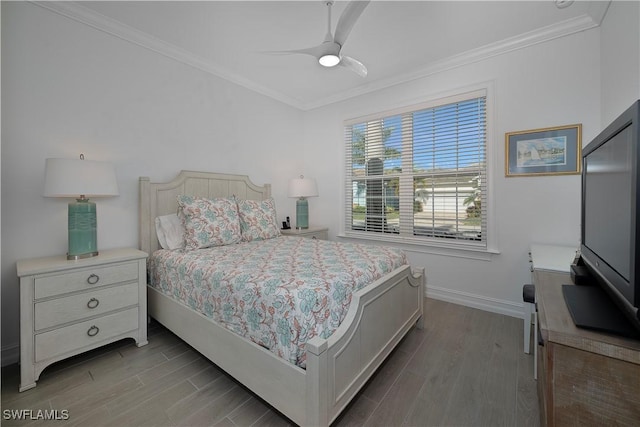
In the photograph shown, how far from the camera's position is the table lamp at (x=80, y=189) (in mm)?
1822

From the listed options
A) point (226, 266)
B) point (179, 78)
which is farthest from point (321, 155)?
point (226, 266)

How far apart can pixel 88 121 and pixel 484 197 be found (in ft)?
12.4

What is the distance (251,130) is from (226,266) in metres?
2.32

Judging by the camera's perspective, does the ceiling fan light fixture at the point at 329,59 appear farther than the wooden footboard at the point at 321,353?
Yes

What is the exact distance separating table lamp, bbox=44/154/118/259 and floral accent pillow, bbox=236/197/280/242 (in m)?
1.15

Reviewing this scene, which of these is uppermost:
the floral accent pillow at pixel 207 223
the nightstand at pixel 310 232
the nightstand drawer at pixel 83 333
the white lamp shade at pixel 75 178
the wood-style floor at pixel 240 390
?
the white lamp shade at pixel 75 178

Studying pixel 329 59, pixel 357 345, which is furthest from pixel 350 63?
pixel 357 345

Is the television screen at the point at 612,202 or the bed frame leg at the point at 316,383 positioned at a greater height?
the television screen at the point at 612,202

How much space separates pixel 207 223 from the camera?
2.48 m

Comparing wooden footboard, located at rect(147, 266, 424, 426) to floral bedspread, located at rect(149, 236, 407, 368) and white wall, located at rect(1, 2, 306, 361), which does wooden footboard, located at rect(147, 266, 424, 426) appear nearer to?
floral bedspread, located at rect(149, 236, 407, 368)

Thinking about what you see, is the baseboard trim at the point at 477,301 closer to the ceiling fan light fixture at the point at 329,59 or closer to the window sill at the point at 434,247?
the window sill at the point at 434,247

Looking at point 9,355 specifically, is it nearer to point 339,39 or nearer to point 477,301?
point 339,39

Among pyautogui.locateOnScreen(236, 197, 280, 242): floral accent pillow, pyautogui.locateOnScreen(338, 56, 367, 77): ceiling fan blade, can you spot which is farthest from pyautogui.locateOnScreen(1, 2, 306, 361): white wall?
pyautogui.locateOnScreen(338, 56, 367, 77): ceiling fan blade

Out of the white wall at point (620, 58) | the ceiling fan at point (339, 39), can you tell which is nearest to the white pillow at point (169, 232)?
the ceiling fan at point (339, 39)
